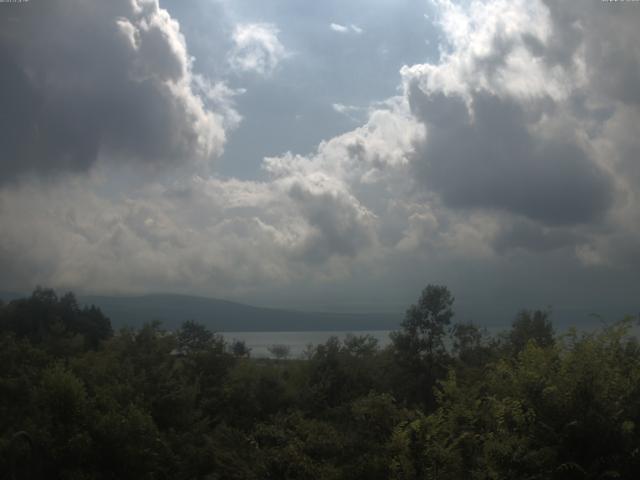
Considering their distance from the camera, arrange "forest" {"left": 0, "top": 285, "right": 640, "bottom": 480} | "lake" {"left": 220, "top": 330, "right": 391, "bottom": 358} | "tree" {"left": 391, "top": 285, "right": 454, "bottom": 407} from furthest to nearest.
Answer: "lake" {"left": 220, "top": 330, "right": 391, "bottom": 358}
"tree" {"left": 391, "top": 285, "right": 454, "bottom": 407}
"forest" {"left": 0, "top": 285, "right": 640, "bottom": 480}

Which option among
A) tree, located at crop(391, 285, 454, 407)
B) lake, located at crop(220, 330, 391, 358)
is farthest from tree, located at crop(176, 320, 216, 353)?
tree, located at crop(391, 285, 454, 407)

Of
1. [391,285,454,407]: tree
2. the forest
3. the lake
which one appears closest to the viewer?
the forest

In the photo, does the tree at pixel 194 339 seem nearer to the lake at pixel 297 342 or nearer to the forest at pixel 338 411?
the forest at pixel 338 411

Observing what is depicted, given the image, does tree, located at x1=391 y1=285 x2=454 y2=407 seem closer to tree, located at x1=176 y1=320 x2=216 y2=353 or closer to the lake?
the lake

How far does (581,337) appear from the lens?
48.7ft

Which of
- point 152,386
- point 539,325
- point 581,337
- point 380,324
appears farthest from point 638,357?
point 380,324

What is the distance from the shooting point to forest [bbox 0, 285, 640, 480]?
39.8 feet

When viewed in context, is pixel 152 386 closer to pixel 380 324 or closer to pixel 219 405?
pixel 219 405

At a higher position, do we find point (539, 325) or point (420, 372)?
point (539, 325)

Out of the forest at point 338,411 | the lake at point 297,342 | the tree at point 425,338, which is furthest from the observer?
the lake at point 297,342

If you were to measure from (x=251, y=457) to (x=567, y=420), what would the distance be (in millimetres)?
10275

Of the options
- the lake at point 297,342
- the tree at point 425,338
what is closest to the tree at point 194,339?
the lake at point 297,342

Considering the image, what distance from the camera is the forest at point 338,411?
12.1 meters

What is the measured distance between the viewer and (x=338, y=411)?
2611cm
